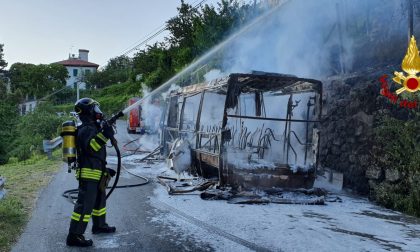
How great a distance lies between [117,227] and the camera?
5910 millimetres

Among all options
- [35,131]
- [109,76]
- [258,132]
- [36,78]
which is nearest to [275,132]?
[258,132]

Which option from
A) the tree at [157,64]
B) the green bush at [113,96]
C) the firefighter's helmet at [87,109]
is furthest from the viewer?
the green bush at [113,96]

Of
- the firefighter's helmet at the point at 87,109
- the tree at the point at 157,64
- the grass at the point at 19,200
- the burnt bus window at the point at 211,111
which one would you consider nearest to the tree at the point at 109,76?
the tree at the point at 157,64

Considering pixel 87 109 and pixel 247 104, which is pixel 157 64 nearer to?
pixel 247 104

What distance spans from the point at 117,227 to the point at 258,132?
4917 millimetres

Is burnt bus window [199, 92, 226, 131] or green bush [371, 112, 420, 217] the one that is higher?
burnt bus window [199, 92, 226, 131]

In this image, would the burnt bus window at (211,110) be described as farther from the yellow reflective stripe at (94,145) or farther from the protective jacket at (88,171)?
the yellow reflective stripe at (94,145)

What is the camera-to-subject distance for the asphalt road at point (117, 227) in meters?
5.04

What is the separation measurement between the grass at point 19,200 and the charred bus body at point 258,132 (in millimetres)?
3464

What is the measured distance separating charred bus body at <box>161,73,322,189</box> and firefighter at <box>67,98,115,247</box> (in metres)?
3.24

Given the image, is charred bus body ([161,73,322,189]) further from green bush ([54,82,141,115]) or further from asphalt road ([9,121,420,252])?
green bush ([54,82,141,115])

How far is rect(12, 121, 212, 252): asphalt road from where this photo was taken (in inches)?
198

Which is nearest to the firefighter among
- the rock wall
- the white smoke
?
the rock wall

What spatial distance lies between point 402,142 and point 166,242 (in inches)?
184
